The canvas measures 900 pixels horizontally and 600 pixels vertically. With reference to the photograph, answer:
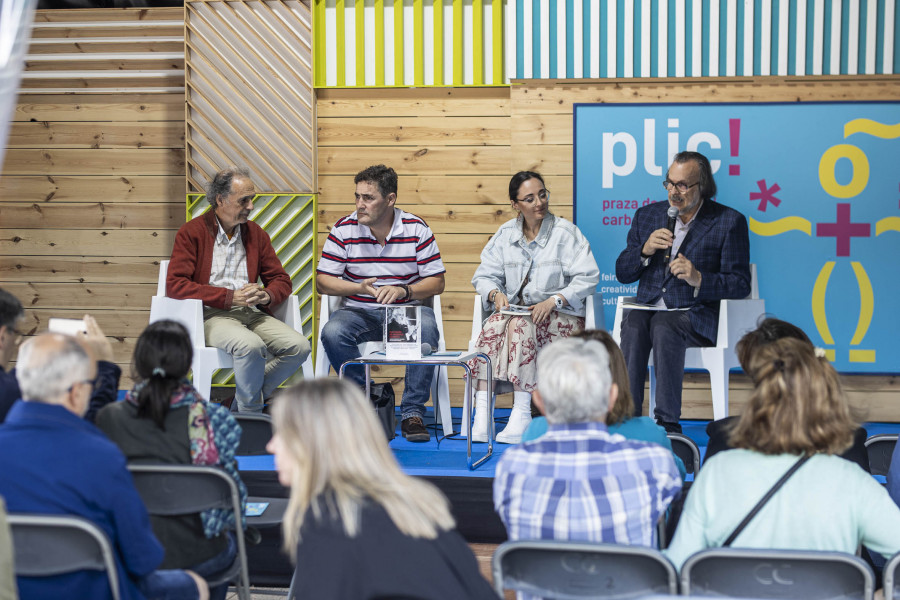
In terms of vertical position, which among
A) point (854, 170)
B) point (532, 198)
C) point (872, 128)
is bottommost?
point (532, 198)

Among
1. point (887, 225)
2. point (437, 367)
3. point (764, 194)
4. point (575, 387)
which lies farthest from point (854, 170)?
point (575, 387)

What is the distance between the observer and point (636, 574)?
1.69 meters

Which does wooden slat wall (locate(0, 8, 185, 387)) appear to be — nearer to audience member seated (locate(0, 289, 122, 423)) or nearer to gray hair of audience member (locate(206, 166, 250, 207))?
gray hair of audience member (locate(206, 166, 250, 207))

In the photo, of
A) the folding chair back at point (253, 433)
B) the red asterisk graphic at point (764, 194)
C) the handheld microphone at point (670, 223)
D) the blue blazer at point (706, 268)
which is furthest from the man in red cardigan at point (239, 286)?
the red asterisk graphic at point (764, 194)

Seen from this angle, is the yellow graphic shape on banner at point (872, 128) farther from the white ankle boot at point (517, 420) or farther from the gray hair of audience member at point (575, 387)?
the gray hair of audience member at point (575, 387)

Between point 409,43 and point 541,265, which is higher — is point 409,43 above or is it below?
above

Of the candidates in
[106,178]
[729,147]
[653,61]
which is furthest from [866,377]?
[106,178]

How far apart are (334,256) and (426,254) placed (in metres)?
0.48

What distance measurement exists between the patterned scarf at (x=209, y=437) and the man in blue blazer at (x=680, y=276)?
239 cm

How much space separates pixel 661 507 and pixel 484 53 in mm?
4186

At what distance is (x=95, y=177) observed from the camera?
19.6 feet

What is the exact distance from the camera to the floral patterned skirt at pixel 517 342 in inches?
169

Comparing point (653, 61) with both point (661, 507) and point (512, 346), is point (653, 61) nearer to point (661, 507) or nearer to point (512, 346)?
point (512, 346)

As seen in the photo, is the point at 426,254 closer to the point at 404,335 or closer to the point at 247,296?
the point at 247,296
